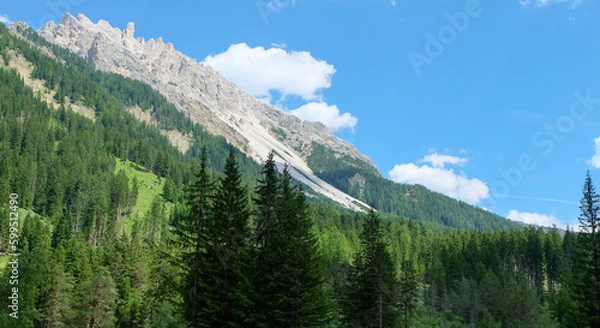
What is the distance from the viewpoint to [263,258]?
3228cm

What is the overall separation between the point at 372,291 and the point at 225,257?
698 inches

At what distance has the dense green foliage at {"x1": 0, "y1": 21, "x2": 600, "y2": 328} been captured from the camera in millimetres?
31188

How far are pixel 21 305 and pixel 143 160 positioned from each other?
452ft

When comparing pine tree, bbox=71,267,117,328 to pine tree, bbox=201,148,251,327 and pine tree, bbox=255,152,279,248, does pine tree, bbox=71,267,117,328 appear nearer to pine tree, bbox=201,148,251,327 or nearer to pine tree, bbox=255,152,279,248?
pine tree, bbox=201,148,251,327

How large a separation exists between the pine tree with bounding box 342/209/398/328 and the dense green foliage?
0.13 m

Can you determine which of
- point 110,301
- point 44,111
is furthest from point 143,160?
point 110,301

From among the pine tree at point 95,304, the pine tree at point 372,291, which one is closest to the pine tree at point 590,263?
the pine tree at point 372,291

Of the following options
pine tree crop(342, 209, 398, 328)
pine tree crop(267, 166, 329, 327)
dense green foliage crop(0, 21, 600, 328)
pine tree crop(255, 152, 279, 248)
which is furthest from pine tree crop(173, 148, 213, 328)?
pine tree crop(342, 209, 398, 328)

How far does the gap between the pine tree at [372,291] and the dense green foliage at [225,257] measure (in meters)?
0.13

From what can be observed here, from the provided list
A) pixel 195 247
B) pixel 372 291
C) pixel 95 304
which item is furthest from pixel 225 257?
pixel 95 304

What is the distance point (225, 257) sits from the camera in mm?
30938

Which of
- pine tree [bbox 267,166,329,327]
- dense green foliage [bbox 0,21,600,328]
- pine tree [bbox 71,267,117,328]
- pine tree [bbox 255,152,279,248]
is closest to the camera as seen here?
pine tree [bbox 267,166,329,327]

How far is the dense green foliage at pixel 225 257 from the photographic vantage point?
1228 inches

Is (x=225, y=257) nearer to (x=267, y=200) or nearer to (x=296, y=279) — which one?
(x=296, y=279)
